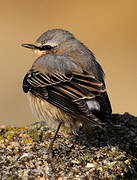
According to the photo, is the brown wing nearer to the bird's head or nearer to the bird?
the bird

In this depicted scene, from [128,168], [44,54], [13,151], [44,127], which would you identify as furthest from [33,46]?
[128,168]

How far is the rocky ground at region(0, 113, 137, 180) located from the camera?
5926 mm

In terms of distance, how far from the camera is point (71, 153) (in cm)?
662

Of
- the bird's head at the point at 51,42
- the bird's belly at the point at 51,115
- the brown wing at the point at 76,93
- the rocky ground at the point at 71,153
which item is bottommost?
the rocky ground at the point at 71,153

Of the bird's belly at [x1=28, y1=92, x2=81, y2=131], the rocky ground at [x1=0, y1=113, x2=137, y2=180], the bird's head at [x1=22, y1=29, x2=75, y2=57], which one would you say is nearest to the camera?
the rocky ground at [x1=0, y1=113, x2=137, y2=180]

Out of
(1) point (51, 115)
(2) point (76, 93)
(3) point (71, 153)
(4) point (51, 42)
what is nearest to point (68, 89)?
(2) point (76, 93)

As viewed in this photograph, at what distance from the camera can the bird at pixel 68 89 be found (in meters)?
6.46

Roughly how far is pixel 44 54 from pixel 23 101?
23.6ft

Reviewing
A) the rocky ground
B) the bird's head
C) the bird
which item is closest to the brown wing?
the bird

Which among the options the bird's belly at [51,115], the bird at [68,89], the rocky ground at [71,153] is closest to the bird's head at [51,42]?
the bird at [68,89]

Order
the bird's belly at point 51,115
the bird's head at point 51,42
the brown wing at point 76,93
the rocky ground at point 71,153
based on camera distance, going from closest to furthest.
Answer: the rocky ground at point 71,153
the brown wing at point 76,93
the bird's belly at point 51,115
the bird's head at point 51,42

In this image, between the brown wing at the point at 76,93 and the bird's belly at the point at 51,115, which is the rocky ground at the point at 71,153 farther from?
the brown wing at the point at 76,93

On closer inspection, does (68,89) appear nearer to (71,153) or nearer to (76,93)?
(76,93)

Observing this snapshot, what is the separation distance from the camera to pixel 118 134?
7461 millimetres
